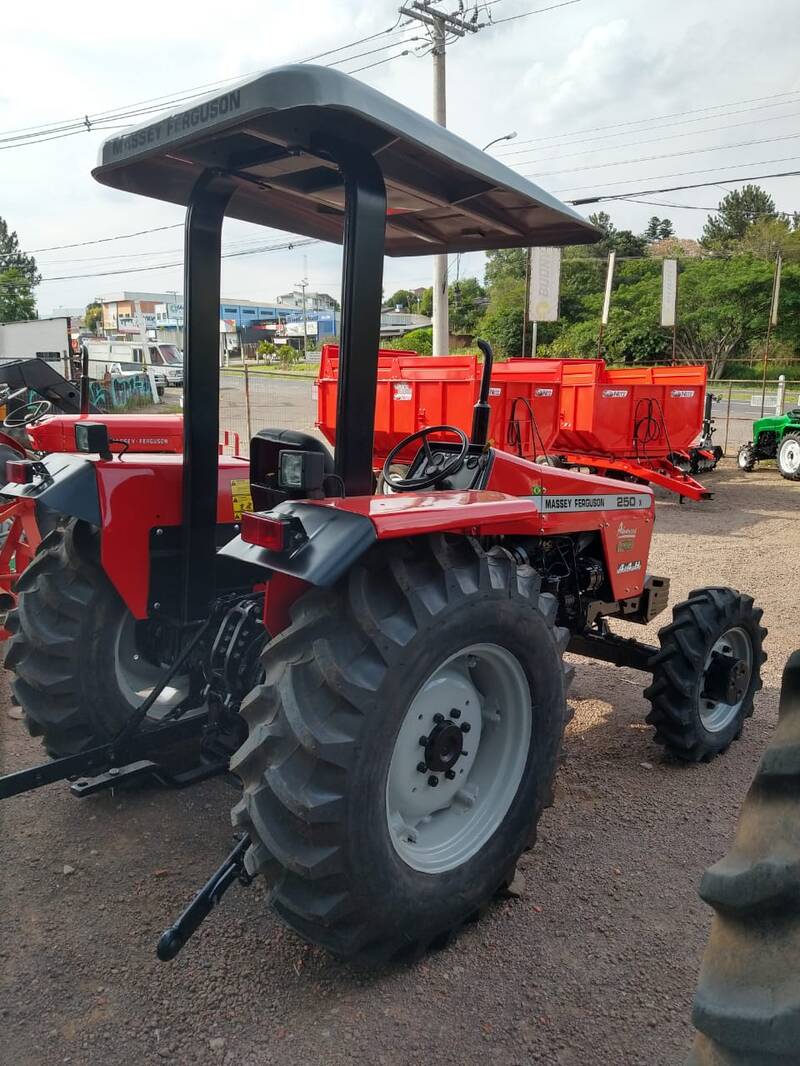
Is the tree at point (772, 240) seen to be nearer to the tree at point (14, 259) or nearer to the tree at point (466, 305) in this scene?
the tree at point (466, 305)

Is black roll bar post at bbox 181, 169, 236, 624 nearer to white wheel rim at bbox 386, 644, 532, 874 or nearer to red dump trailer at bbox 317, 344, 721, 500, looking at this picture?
white wheel rim at bbox 386, 644, 532, 874

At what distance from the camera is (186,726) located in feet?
9.79

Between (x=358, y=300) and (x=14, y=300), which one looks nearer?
(x=358, y=300)

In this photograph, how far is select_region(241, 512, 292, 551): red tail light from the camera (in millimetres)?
2174

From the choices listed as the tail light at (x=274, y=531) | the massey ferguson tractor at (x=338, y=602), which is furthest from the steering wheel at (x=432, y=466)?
the tail light at (x=274, y=531)

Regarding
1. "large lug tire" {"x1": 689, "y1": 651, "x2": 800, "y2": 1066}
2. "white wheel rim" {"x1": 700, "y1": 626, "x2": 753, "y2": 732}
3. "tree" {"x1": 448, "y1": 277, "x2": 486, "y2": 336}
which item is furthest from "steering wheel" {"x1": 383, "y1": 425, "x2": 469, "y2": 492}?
"tree" {"x1": 448, "y1": 277, "x2": 486, "y2": 336}

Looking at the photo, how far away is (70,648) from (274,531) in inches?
53.2

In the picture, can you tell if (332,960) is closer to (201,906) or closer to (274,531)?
(201,906)

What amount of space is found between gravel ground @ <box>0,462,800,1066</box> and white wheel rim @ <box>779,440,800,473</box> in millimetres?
11438

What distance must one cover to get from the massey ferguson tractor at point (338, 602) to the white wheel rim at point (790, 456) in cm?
1113

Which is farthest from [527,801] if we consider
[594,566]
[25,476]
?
[25,476]

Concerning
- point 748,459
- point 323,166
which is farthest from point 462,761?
point 748,459

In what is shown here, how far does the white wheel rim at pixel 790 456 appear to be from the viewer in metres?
13.7

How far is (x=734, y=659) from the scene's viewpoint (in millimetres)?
3775
